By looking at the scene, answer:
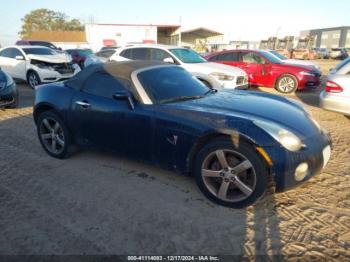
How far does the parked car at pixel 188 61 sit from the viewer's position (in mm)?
8445

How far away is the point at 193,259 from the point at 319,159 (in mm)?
1710

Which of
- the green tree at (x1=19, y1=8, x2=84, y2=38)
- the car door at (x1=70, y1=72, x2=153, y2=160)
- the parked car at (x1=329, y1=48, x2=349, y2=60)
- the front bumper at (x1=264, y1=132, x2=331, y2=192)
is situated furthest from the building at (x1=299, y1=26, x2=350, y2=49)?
the car door at (x1=70, y1=72, x2=153, y2=160)

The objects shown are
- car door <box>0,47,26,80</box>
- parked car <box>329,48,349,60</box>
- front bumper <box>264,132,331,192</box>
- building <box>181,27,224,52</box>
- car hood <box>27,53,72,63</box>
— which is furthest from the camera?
building <box>181,27,224,52</box>

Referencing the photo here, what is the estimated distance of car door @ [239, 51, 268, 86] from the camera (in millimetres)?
10398

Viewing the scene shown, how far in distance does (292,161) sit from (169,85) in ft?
6.03

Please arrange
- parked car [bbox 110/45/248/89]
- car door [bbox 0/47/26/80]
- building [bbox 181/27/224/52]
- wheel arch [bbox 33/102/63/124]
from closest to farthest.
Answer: wheel arch [bbox 33/102/63/124]
parked car [bbox 110/45/248/89]
car door [bbox 0/47/26/80]
building [bbox 181/27/224/52]

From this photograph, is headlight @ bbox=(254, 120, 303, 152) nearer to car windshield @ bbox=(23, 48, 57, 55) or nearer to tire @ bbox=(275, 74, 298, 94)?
tire @ bbox=(275, 74, 298, 94)

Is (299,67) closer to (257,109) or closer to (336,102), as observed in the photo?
(336,102)

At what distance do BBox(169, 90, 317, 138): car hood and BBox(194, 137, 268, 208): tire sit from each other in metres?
0.37

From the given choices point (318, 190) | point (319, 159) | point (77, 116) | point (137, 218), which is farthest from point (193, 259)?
point (77, 116)

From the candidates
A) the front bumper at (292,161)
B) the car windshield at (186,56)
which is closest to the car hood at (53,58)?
the car windshield at (186,56)

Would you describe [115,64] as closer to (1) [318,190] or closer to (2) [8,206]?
(2) [8,206]

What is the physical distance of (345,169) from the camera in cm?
393

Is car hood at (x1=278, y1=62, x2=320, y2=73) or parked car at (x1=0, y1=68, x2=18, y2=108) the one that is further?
car hood at (x1=278, y1=62, x2=320, y2=73)
